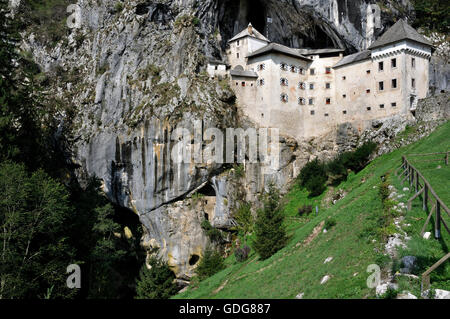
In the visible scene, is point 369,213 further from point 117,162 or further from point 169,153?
point 117,162

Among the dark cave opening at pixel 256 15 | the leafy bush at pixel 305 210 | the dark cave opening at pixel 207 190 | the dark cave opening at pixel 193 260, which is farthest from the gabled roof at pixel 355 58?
the dark cave opening at pixel 193 260

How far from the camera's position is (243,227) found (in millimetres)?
49344

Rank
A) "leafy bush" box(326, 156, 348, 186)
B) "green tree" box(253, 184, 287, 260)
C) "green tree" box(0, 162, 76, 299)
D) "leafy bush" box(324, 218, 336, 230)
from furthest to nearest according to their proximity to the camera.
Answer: "leafy bush" box(326, 156, 348, 186) < "green tree" box(253, 184, 287, 260) < "green tree" box(0, 162, 76, 299) < "leafy bush" box(324, 218, 336, 230)

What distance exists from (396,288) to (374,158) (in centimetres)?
3330

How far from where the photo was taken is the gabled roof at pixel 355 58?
48.2 meters

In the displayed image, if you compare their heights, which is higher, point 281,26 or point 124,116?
point 281,26

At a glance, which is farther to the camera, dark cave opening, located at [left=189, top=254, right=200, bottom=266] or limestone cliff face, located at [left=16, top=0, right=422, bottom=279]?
limestone cliff face, located at [left=16, top=0, right=422, bottom=279]

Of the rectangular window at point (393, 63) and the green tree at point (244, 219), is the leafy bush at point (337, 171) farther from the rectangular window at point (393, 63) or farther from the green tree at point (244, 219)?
the rectangular window at point (393, 63)

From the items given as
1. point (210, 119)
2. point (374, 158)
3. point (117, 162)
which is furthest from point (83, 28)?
point (374, 158)

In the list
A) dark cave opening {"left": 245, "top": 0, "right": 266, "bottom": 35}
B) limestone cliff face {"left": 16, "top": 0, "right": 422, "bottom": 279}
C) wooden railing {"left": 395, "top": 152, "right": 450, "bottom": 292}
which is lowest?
wooden railing {"left": 395, "top": 152, "right": 450, "bottom": 292}

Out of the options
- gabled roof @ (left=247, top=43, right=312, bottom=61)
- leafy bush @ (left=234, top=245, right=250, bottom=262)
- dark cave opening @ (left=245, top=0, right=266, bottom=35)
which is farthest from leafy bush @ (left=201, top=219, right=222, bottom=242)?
dark cave opening @ (left=245, top=0, right=266, bottom=35)

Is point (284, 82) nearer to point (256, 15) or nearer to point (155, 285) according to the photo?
point (256, 15)

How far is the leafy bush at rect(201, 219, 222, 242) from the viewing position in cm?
5025

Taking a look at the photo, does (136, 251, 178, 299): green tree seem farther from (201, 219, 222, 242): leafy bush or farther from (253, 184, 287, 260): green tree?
(253, 184, 287, 260): green tree
